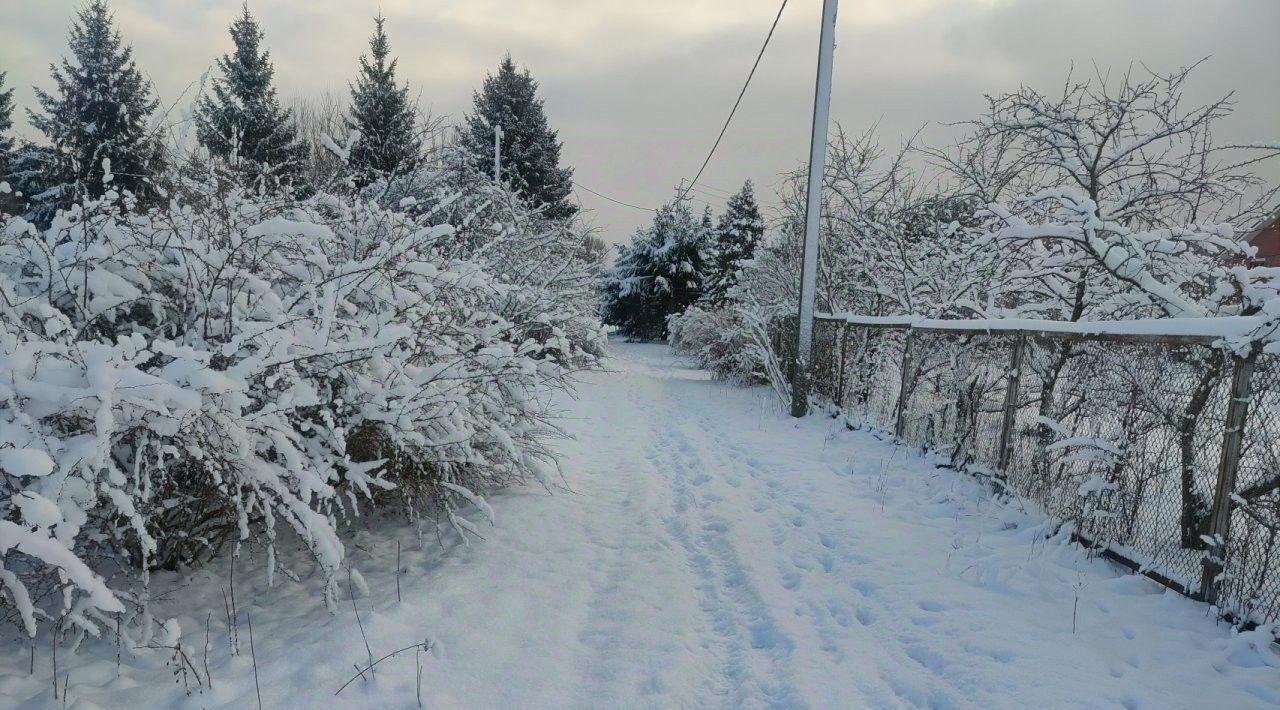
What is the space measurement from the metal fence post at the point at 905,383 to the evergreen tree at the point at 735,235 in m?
20.4

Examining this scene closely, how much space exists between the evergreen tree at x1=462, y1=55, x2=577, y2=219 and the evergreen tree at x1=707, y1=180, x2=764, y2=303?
22.5 ft

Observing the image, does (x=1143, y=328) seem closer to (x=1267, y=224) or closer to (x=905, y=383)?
(x=1267, y=224)

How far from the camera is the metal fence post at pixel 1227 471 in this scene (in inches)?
119

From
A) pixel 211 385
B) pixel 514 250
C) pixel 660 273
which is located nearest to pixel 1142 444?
pixel 211 385

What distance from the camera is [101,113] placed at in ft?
62.7

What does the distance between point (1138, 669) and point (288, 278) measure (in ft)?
15.5

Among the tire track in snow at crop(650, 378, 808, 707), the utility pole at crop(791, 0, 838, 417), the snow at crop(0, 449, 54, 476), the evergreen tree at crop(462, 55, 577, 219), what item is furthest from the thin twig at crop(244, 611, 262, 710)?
the evergreen tree at crop(462, 55, 577, 219)

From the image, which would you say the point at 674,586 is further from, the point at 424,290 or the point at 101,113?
the point at 101,113

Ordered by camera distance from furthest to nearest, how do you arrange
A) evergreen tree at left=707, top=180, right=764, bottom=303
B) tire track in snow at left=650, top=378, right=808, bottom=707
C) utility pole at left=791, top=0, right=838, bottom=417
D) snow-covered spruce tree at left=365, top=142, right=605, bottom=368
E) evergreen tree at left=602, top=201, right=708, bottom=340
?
evergreen tree at left=602, top=201, right=708, bottom=340 < evergreen tree at left=707, top=180, right=764, bottom=303 < utility pole at left=791, top=0, right=838, bottom=417 < snow-covered spruce tree at left=365, top=142, right=605, bottom=368 < tire track in snow at left=650, top=378, right=808, bottom=707

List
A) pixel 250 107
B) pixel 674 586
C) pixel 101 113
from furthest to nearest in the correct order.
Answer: pixel 250 107 < pixel 101 113 < pixel 674 586

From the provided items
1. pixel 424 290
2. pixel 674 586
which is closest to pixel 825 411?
pixel 674 586

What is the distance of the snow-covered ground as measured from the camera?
267cm

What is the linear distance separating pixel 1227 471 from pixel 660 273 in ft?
90.1

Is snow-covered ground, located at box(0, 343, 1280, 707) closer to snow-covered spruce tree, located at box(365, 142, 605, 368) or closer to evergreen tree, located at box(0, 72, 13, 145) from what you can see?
snow-covered spruce tree, located at box(365, 142, 605, 368)
